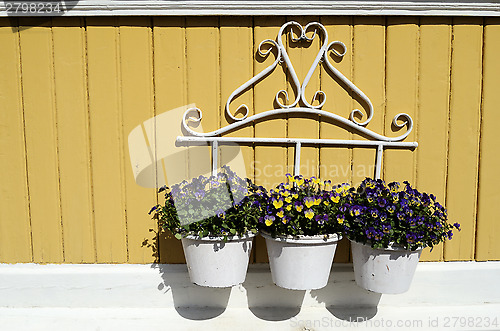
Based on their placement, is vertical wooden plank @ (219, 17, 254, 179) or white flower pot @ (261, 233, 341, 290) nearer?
white flower pot @ (261, 233, 341, 290)

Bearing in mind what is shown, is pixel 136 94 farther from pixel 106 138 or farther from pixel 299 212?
pixel 299 212

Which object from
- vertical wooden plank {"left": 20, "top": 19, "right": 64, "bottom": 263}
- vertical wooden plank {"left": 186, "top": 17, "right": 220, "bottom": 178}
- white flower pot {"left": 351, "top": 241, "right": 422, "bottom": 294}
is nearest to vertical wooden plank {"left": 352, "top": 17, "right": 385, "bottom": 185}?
white flower pot {"left": 351, "top": 241, "right": 422, "bottom": 294}

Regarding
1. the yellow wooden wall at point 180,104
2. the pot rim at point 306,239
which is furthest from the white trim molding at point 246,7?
the pot rim at point 306,239

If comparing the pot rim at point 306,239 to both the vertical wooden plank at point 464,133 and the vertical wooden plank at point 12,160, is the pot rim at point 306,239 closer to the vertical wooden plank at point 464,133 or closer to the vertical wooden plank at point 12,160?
the vertical wooden plank at point 464,133

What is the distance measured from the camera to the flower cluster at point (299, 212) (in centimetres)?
207

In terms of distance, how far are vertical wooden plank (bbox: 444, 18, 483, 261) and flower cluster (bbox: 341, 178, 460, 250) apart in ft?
1.15

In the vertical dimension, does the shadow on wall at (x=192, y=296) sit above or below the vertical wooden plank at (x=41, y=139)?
below

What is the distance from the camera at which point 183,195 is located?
221cm

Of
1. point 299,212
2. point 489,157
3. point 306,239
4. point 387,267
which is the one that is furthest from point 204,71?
point 489,157

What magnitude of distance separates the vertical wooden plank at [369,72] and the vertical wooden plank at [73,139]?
154 cm

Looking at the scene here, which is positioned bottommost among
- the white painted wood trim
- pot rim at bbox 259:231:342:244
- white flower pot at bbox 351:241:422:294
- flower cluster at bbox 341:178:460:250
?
the white painted wood trim

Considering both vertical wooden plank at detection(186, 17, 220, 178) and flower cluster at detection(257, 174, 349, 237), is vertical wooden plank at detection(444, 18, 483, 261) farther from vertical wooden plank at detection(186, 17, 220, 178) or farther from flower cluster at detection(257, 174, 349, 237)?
vertical wooden plank at detection(186, 17, 220, 178)

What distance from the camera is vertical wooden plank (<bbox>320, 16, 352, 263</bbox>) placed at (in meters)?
2.38

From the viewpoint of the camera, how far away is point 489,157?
2.46 meters
